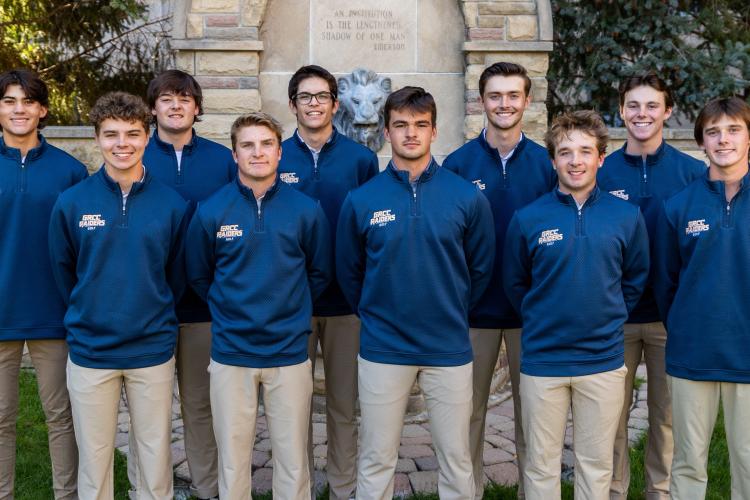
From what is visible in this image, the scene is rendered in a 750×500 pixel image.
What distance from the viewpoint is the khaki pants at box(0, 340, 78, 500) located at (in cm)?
399

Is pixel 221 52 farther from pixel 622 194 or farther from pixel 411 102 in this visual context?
pixel 622 194

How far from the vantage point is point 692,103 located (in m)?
7.80

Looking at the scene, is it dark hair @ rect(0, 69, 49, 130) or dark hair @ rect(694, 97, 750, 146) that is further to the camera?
dark hair @ rect(0, 69, 49, 130)

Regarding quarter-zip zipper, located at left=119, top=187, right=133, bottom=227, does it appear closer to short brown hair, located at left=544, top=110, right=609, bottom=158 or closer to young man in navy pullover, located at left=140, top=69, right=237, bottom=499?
young man in navy pullover, located at left=140, top=69, right=237, bottom=499

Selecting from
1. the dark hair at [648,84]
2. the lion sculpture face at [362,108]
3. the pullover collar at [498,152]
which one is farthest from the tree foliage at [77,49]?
the dark hair at [648,84]

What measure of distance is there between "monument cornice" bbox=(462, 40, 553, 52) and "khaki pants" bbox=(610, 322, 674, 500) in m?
2.94

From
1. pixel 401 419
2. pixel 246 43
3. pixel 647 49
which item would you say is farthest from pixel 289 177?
pixel 647 49

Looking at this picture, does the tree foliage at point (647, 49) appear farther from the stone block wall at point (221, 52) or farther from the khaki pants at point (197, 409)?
the khaki pants at point (197, 409)

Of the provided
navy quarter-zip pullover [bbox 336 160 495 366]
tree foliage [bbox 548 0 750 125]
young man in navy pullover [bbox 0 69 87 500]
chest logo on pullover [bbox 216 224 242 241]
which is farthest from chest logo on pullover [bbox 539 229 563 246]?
tree foliage [bbox 548 0 750 125]

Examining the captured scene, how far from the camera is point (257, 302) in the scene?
A: 3666 mm

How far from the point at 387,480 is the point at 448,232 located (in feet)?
3.66

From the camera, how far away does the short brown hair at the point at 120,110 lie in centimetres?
378

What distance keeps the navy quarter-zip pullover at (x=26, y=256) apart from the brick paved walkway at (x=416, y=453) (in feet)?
3.98

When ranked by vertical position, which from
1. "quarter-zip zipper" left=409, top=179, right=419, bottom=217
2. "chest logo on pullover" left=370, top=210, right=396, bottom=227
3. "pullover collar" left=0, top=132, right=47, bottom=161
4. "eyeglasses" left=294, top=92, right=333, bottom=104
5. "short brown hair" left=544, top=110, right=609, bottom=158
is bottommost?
"chest logo on pullover" left=370, top=210, right=396, bottom=227
